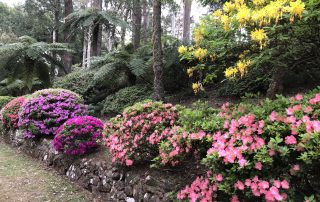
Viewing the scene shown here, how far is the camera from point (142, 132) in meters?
3.94

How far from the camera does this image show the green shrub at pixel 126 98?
762 centimetres

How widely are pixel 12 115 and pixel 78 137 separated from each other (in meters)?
3.54

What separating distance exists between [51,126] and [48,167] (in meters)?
1.09

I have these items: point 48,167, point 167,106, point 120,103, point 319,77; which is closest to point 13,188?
point 48,167

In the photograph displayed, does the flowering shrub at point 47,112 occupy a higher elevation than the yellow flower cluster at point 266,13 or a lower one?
lower

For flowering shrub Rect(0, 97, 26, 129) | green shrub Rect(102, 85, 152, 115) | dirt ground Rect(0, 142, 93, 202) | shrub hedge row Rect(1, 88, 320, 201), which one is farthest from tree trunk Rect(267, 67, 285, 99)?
flowering shrub Rect(0, 97, 26, 129)

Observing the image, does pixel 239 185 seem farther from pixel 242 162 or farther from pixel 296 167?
pixel 296 167

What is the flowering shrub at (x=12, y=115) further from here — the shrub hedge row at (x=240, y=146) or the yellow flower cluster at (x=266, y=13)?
the yellow flower cluster at (x=266, y=13)

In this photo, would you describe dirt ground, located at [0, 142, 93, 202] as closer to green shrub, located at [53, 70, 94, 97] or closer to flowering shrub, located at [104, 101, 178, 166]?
flowering shrub, located at [104, 101, 178, 166]

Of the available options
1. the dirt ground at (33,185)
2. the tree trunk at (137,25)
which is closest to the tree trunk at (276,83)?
the dirt ground at (33,185)

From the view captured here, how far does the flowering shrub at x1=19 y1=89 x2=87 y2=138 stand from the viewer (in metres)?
6.54

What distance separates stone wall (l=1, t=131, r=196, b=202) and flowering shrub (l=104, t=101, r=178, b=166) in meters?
0.23

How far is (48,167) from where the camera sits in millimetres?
5781

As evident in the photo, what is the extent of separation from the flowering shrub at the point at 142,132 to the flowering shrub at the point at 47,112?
2733mm
